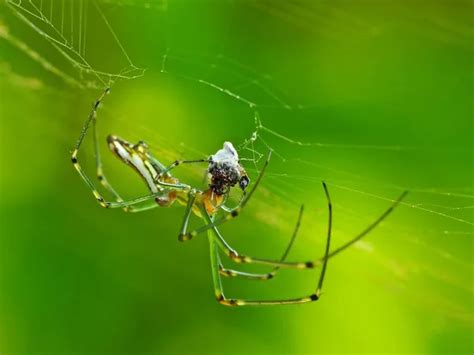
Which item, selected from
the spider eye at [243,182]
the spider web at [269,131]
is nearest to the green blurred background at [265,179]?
the spider web at [269,131]

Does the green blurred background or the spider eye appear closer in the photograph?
the spider eye

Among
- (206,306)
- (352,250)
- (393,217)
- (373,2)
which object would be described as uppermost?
(373,2)

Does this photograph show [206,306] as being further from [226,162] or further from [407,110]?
[407,110]

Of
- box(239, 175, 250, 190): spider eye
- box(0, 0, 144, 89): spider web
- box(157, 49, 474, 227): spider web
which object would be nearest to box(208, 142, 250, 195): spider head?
box(239, 175, 250, 190): spider eye

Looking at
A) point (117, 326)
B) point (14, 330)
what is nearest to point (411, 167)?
point (117, 326)

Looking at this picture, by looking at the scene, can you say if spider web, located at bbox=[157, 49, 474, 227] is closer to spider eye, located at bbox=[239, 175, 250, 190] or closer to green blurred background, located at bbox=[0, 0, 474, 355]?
green blurred background, located at bbox=[0, 0, 474, 355]

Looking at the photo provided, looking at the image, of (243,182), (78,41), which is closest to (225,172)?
(243,182)
